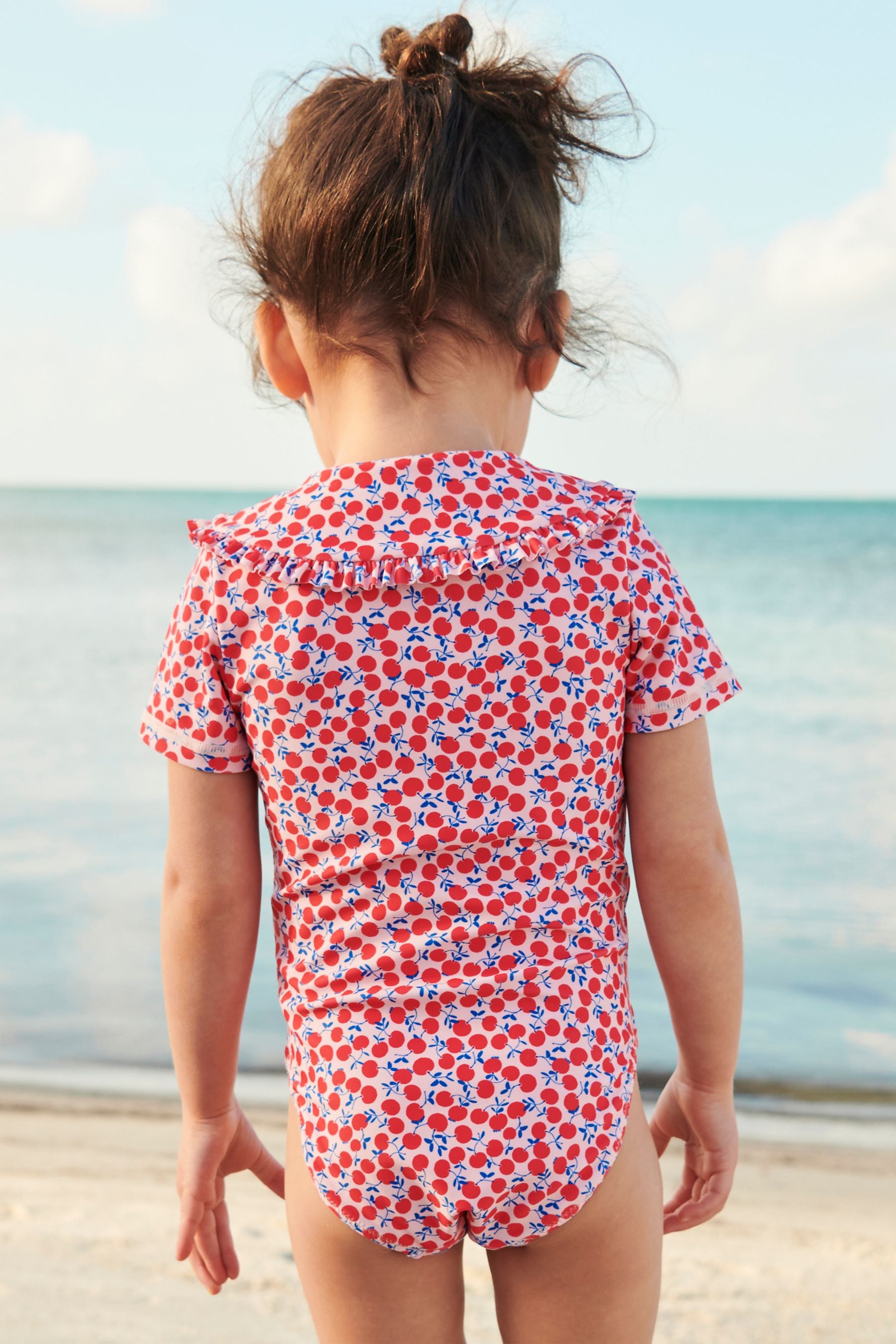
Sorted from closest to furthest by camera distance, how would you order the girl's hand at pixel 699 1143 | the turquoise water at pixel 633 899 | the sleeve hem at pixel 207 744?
the sleeve hem at pixel 207 744
the girl's hand at pixel 699 1143
the turquoise water at pixel 633 899

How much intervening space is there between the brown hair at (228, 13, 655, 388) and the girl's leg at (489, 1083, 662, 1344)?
0.80m

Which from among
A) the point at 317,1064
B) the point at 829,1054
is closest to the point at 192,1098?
the point at 317,1064

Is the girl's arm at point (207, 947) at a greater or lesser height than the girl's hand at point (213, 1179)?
greater

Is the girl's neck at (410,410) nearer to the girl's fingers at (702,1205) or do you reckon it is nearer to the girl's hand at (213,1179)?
the girl's hand at (213,1179)

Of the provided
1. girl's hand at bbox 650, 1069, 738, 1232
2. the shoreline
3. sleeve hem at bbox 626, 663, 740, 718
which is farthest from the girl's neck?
the shoreline

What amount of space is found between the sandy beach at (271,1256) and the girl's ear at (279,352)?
186 centimetres

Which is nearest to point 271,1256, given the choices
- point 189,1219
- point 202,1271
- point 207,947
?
point 202,1271

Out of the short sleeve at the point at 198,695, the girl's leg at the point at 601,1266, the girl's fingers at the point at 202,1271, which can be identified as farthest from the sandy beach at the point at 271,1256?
the short sleeve at the point at 198,695

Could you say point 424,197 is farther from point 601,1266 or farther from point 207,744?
point 601,1266

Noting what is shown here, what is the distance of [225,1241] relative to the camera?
56.1 inches

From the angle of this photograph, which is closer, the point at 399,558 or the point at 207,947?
the point at 399,558

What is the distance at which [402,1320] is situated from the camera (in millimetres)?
1161

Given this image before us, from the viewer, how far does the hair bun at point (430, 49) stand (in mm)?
1257

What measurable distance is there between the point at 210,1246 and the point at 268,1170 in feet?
0.34
